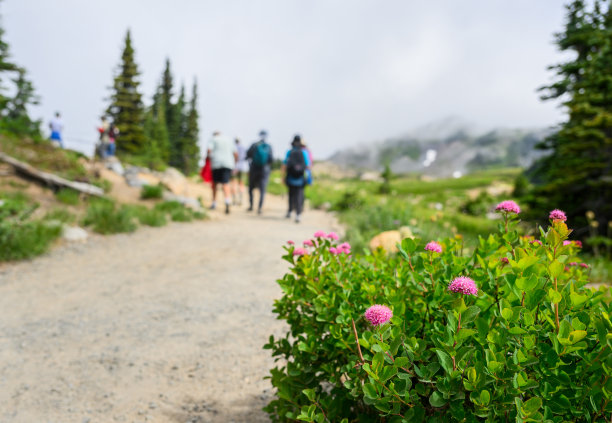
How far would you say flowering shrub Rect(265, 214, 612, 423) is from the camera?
3.52 feet

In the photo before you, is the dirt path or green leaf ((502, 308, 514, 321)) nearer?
green leaf ((502, 308, 514, 321))

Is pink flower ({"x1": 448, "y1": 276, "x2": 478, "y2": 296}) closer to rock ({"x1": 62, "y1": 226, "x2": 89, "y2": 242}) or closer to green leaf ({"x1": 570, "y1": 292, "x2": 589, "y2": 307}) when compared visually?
green leaf ({"x1": 570, "y1": 292, "x2": 589, "y2": 307})

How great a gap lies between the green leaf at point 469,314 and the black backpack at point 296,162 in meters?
8.71

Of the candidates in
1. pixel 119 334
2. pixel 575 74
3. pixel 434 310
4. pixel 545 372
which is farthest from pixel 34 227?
pixel 575 74

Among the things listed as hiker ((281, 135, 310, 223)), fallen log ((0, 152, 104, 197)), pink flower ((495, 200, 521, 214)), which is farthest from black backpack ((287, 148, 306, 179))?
pink flower ((495, 200, 521, 214))

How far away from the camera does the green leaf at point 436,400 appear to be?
1.13 meters

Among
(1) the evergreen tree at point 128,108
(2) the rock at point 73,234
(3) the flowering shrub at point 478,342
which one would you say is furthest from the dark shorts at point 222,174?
(1) the evergreen tree at point 128,108

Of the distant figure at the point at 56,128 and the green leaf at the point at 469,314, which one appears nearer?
the green leaf at the point at 469,314

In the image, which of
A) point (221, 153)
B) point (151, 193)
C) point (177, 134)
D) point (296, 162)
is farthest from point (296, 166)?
point (177, 134)

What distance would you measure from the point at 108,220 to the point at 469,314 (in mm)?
8388

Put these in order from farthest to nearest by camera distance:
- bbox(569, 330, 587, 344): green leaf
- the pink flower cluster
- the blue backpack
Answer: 1. the blue backpack
2. the pink flower cluster
3. bbox(569, 330, 587, 344): green leaf

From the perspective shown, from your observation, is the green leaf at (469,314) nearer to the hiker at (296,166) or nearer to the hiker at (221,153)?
the hiker at (296,166)

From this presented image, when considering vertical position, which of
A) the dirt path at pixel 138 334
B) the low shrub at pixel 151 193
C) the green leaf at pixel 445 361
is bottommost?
the dirt path at pixel 138 334

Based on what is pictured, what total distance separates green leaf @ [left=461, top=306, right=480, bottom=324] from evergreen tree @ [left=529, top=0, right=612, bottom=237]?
28.3ft
